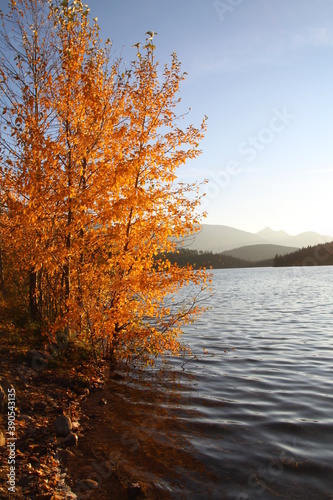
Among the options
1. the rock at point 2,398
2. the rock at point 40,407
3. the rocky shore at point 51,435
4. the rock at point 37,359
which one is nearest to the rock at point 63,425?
the rocky shore at point 51,435

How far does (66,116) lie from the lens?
10.5 metres

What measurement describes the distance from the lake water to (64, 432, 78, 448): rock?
27.7 inches

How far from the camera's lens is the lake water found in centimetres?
625

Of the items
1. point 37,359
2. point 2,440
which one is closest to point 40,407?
point 2,440

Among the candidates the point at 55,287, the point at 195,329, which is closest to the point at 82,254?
the point at 55,287

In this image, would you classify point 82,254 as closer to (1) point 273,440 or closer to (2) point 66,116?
(2) point 66,116

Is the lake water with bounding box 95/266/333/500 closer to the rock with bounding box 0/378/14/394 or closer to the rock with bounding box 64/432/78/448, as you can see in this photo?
the rock with bounding box 64/432/78/448

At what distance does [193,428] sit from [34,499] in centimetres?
432

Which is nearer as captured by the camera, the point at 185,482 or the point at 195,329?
the point at 185,482

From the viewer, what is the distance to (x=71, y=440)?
686cm

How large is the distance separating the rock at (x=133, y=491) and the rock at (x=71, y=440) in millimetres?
1660

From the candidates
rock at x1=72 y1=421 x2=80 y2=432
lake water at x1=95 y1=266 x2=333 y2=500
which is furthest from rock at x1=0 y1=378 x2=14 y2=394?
lake water at x1=95 y1=266 x2=333 y2=500

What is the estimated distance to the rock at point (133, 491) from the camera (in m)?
5.61

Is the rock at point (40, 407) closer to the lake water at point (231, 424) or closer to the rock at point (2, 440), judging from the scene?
the lake water at point (231, 424)
